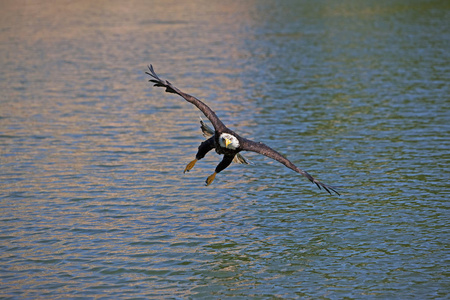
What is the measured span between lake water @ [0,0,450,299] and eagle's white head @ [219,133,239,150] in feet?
6.08

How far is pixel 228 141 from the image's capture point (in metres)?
12.5

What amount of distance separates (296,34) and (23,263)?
32323mm

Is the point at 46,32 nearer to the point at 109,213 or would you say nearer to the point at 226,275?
the point at 109,213

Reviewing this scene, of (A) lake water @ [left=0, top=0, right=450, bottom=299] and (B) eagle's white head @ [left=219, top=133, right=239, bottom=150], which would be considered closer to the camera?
(A) lake water @ [left=0, top=0, right=450, bottom=299]

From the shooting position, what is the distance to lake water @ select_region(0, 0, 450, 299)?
12.0m

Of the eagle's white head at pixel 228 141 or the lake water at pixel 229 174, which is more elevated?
the eagle's white head at pixel 228 141

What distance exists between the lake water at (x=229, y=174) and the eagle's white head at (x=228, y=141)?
1854 millimetres

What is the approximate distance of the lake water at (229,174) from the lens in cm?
1195

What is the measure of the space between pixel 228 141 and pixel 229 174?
5.63 meters

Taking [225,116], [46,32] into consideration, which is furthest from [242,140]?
[46,32]

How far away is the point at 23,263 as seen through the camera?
40.7 ft

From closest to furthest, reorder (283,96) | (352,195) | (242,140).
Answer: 1. (242,140)
2. (352,195)
3. (283,96)

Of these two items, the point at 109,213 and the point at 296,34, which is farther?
the point at 296,34

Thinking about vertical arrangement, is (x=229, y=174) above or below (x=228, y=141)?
below
